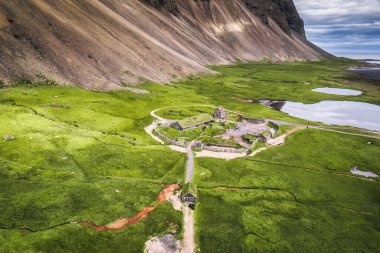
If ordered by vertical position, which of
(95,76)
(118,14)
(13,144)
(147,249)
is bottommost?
(147,249)

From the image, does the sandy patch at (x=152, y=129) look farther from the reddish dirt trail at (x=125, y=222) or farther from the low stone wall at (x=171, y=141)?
the reddish dirt trail at (x=125, y=222)

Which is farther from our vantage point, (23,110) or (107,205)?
(23,110)

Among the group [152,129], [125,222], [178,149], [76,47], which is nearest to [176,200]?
[125,222]

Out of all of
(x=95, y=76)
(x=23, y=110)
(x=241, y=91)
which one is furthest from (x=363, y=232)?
(x=241, y=91)

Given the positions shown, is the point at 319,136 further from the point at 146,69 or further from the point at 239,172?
the point at 146,69

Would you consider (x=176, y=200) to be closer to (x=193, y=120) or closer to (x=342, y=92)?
(x=193, y=120)

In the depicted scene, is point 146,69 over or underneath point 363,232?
over
